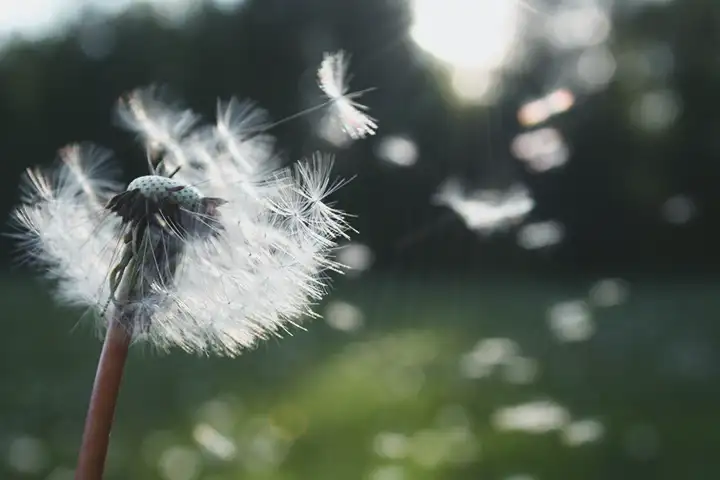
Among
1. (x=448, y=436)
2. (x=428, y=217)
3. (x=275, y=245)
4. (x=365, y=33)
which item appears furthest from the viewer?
(x=365, y=33)

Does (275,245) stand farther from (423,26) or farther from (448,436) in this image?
(448,436)

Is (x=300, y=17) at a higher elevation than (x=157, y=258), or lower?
higher

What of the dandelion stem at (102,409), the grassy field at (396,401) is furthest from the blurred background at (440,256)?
the dandelion stem at (102,409)

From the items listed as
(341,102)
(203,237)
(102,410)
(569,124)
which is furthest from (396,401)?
(569,124)

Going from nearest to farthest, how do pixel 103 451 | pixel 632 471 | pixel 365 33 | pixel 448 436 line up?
pixel 103 451 → pixel 632 471 → pixel 448 436 → pixel 365 33

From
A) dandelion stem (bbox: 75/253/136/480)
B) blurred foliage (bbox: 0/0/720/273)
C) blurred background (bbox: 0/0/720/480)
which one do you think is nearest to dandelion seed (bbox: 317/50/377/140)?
blurred background (bbox: 0/0/720/480)

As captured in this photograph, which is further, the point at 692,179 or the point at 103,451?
the point at 692,179

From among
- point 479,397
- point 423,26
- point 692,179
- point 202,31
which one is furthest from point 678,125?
point 423,26
